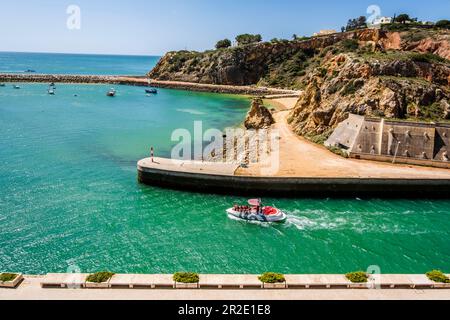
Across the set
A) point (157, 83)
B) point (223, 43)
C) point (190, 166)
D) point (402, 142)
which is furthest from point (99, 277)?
point (223, 43)

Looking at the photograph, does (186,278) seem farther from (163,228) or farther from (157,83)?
(157,83)

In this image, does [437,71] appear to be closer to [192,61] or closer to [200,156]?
[200,156]

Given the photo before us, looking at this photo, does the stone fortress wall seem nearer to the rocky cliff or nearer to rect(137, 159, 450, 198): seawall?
rect(137, 159, 450, 198): seawall

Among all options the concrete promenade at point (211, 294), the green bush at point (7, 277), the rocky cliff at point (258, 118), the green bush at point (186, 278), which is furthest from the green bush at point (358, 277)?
the rocky cliff at point (258, 118)

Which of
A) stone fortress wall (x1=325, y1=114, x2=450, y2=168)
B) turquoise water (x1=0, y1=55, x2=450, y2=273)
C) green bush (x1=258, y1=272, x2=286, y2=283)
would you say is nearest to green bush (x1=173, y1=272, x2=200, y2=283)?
green bush (x1=258, y1=272, x2=286, y2=283)

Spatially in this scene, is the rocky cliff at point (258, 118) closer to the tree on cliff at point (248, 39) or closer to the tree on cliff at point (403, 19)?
the tree on cliff at point (403, 19)

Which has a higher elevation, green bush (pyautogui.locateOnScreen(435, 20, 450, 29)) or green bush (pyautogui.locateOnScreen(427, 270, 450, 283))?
green bush (pyautogui.locateOnScreen(435, 20, 450, 29))
